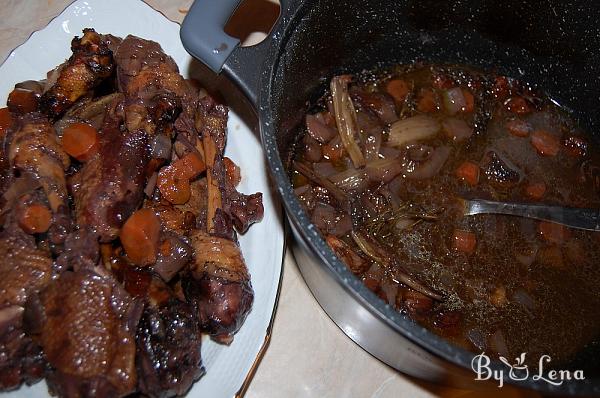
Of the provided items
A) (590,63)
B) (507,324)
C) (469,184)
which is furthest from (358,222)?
(590,63)

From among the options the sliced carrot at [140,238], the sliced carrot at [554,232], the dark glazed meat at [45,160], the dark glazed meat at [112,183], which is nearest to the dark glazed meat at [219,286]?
the sliced carrot at [140,238]

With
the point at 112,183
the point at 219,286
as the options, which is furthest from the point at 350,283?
the point at 112,183

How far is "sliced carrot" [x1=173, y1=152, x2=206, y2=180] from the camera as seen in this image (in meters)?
1.55

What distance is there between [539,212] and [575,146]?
0.35 metres

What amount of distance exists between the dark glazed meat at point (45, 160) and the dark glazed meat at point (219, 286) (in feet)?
1.17

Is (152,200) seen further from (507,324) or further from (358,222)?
(507,324)

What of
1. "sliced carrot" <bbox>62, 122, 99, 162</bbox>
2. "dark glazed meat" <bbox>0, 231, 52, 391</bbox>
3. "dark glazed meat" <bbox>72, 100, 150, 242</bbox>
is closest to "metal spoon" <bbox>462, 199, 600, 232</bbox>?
"dark glazed meat" <bbox>72, 100, 150, 242</bbox>

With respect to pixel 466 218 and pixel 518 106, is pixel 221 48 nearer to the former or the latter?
pixel 466 218

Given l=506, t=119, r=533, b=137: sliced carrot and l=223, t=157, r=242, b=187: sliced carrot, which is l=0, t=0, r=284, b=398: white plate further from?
l=506, t=119, r=533, b=137: sliced carrot

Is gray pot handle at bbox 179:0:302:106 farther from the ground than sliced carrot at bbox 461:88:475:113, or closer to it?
farther from the ground

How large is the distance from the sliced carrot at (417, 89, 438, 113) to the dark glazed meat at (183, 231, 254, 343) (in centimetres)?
85

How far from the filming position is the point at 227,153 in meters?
1.74

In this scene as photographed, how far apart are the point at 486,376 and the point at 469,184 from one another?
80cm

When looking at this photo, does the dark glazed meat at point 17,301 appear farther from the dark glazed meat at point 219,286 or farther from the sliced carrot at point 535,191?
the sliced carrot at point 535,191
